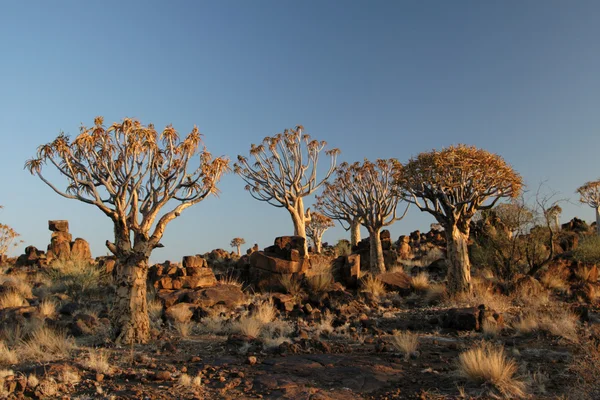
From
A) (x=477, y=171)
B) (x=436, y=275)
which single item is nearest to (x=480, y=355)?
(x=477, y=171)

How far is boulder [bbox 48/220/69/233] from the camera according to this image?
2625cm

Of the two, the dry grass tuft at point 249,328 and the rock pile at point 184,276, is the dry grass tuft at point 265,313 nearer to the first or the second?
the dry grass tuft at point 249,328

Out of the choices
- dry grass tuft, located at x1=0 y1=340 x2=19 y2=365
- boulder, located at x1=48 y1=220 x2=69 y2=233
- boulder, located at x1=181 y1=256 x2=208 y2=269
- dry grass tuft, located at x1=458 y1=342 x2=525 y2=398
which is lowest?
dry grass tuft, located at x1=458 y1=342 x2=525 y2=398

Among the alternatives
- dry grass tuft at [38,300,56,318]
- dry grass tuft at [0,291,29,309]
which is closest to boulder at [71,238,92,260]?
dry grass tuft at [0,291,29,309]

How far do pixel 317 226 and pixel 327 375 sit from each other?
31751 millimetres

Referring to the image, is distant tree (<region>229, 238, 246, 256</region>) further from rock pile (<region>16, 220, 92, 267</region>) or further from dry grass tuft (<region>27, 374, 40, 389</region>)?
dry grass tuft (<region>27, 374, 40, 389</region>)

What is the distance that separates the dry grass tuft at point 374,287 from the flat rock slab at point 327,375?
26.1 feet

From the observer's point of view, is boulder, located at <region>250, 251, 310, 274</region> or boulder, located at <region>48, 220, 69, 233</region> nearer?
boulder, located at <region>250, 251, 310, 274</region>

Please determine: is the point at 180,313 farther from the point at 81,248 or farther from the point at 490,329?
the point at 81,248

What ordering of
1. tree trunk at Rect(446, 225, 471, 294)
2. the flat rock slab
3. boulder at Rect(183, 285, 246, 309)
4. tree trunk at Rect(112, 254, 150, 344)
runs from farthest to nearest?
1. tree trunk at Rect(446, 225, 471, 294)
2. boulder at Rect(183, 285, 246, 309)
3. tree trunk at Rect(112, 254, 150, 344)
4. the flat rock slab

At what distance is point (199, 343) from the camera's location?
1024cm

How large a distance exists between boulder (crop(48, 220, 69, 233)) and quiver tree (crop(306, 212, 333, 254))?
58.9 ft

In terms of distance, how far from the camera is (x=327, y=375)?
24.3 ft

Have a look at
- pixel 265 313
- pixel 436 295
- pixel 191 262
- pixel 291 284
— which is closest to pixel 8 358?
pixel 265 313
